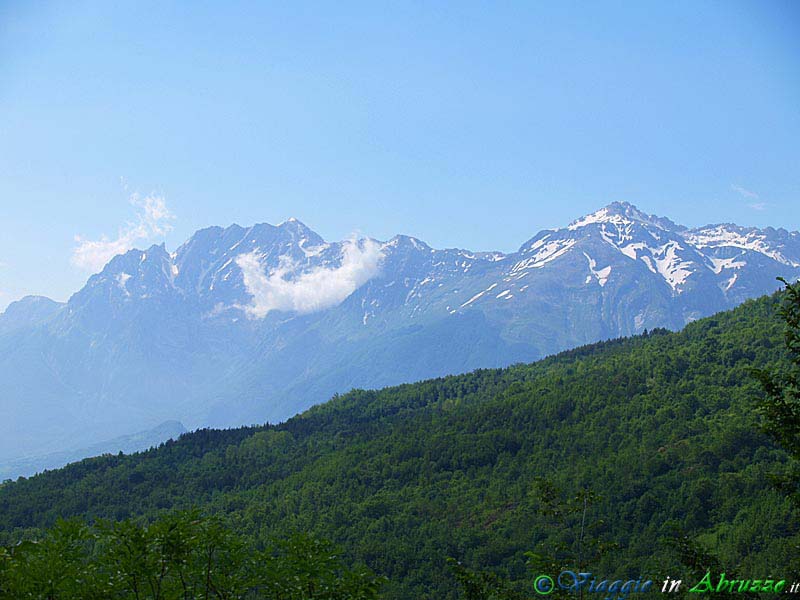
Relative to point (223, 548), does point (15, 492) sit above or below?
above

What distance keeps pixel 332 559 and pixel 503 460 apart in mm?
155412

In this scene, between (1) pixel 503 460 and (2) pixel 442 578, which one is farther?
(1) pixel 503 460

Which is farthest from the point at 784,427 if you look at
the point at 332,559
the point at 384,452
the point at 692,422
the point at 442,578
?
the point at 384,452

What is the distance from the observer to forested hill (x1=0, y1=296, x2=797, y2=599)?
12375cm

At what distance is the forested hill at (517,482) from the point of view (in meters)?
124

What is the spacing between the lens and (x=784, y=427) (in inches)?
850

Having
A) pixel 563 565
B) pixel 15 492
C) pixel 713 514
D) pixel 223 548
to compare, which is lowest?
pixel 713 514

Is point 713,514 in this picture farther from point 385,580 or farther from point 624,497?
point 385,580

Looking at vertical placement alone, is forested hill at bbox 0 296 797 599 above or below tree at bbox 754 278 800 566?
below

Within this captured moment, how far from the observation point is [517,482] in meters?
157

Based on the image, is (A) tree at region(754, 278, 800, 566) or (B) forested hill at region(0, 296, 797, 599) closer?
(A) tree at region(754, 278, 800, 566)

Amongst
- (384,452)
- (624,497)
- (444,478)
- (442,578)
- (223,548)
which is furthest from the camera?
(384,452)

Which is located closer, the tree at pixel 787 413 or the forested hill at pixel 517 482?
the tree at pixel 787 413

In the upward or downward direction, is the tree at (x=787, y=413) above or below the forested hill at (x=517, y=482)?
above
